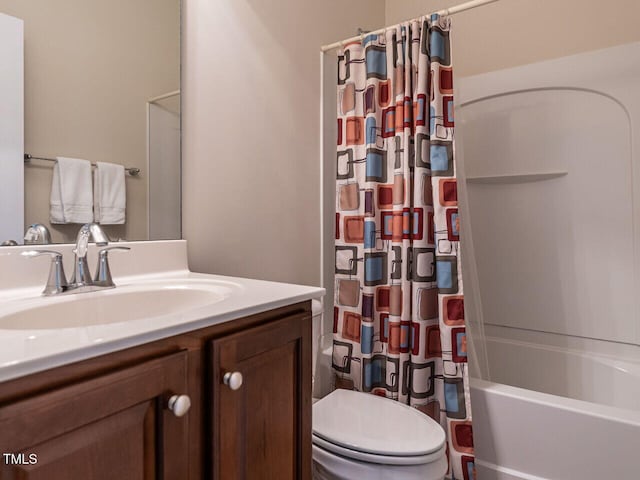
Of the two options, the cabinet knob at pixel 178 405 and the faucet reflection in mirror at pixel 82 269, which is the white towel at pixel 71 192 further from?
the cabinet knob at pixel 178 405

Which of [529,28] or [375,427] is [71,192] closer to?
[375,427]

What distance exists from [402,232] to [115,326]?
113cm

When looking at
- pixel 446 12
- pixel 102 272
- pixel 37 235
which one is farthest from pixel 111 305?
pixel 446 12

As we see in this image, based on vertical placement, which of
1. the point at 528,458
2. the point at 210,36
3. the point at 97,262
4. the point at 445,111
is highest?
the point at 210,36

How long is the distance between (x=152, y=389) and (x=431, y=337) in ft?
3.78

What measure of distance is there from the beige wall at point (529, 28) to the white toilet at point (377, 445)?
2003mm

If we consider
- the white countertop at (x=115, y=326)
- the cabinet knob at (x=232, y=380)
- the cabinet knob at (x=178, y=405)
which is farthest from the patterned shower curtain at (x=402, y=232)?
the cabinet knob at (x=178, y=405)

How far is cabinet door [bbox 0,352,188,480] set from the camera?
484mm

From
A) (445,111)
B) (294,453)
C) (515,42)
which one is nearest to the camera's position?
(294,453)

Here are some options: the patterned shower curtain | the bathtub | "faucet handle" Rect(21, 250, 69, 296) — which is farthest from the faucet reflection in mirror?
the bathtub

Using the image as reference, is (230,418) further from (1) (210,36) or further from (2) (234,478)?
(1) (210,36)

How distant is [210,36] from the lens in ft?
4.56

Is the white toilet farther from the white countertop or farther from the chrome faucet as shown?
the chrome faucet

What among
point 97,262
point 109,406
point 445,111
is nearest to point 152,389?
point 109,406
